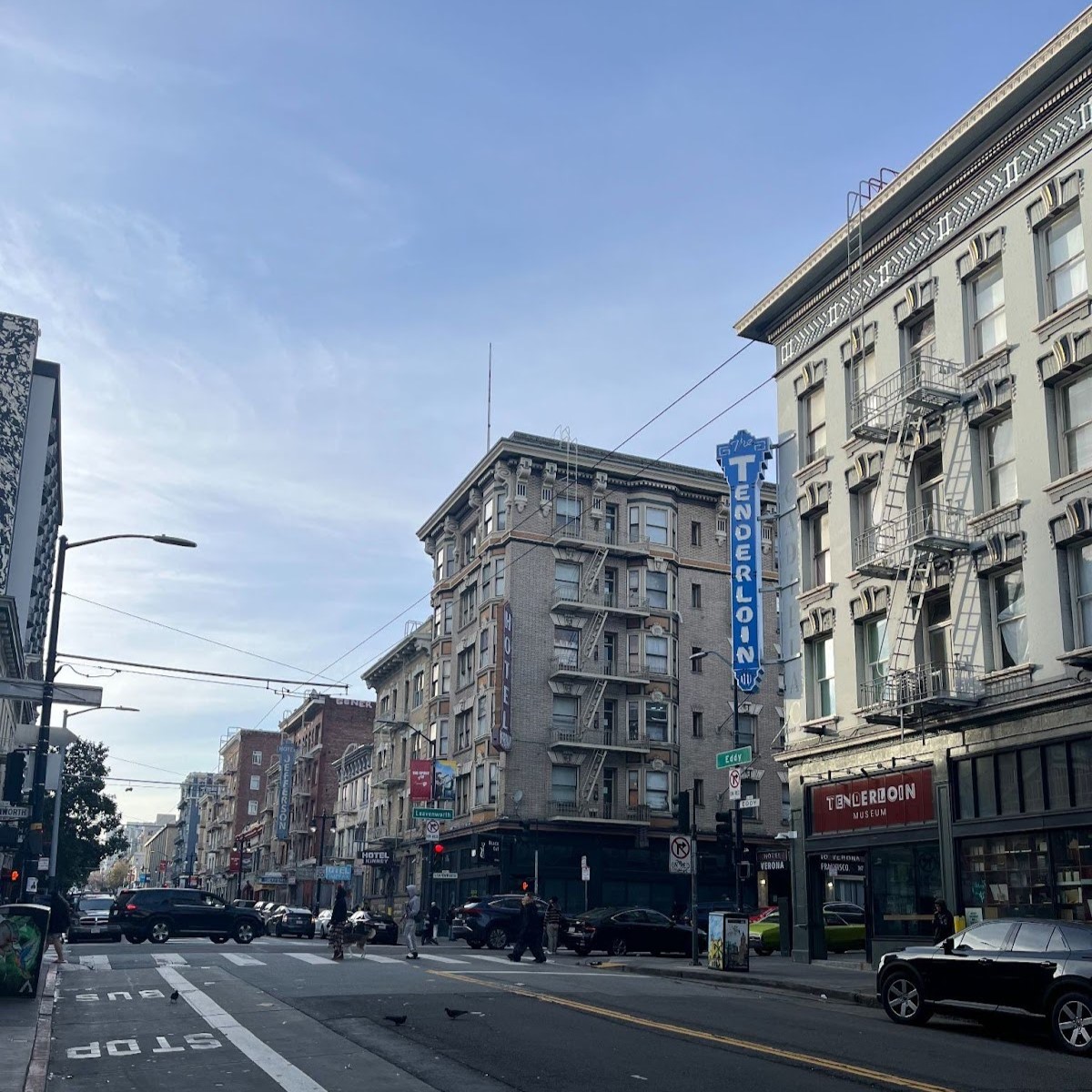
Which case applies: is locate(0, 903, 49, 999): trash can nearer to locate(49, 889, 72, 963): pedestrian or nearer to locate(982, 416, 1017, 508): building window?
locate(49, 889, 72, 963): pedestrian

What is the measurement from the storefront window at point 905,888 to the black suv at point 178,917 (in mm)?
18087

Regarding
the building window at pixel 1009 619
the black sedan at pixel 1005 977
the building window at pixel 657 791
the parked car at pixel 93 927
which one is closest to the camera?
the black sedan at pixel 1005 977

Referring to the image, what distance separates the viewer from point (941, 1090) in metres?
11.0

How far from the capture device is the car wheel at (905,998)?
1653cm

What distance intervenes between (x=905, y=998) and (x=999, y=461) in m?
13.1

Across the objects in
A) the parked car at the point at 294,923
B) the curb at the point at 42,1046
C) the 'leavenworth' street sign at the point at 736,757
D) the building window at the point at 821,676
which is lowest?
the parked car at the point at 294,923

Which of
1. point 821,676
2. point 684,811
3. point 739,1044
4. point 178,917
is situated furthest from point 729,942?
point 178,917

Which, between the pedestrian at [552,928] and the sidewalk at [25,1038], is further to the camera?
the pedestrian at [552,928]

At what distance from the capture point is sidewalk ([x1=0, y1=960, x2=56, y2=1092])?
36.3ft

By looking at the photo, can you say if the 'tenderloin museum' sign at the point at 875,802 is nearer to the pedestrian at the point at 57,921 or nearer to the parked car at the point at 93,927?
the pedestrian at the point at 57,921

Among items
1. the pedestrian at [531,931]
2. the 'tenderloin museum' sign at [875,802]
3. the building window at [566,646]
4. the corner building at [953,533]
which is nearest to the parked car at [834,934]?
the corner building at [953,533]

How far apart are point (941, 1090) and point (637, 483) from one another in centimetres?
4900

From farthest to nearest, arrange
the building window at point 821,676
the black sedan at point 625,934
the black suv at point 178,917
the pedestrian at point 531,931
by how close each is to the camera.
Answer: the black suv at point 178,917 < the black sedan at point 625,934 < the building window at point 821,676 < the pedestrian at point 531,931

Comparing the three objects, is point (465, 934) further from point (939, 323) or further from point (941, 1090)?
point (941, 1090)
